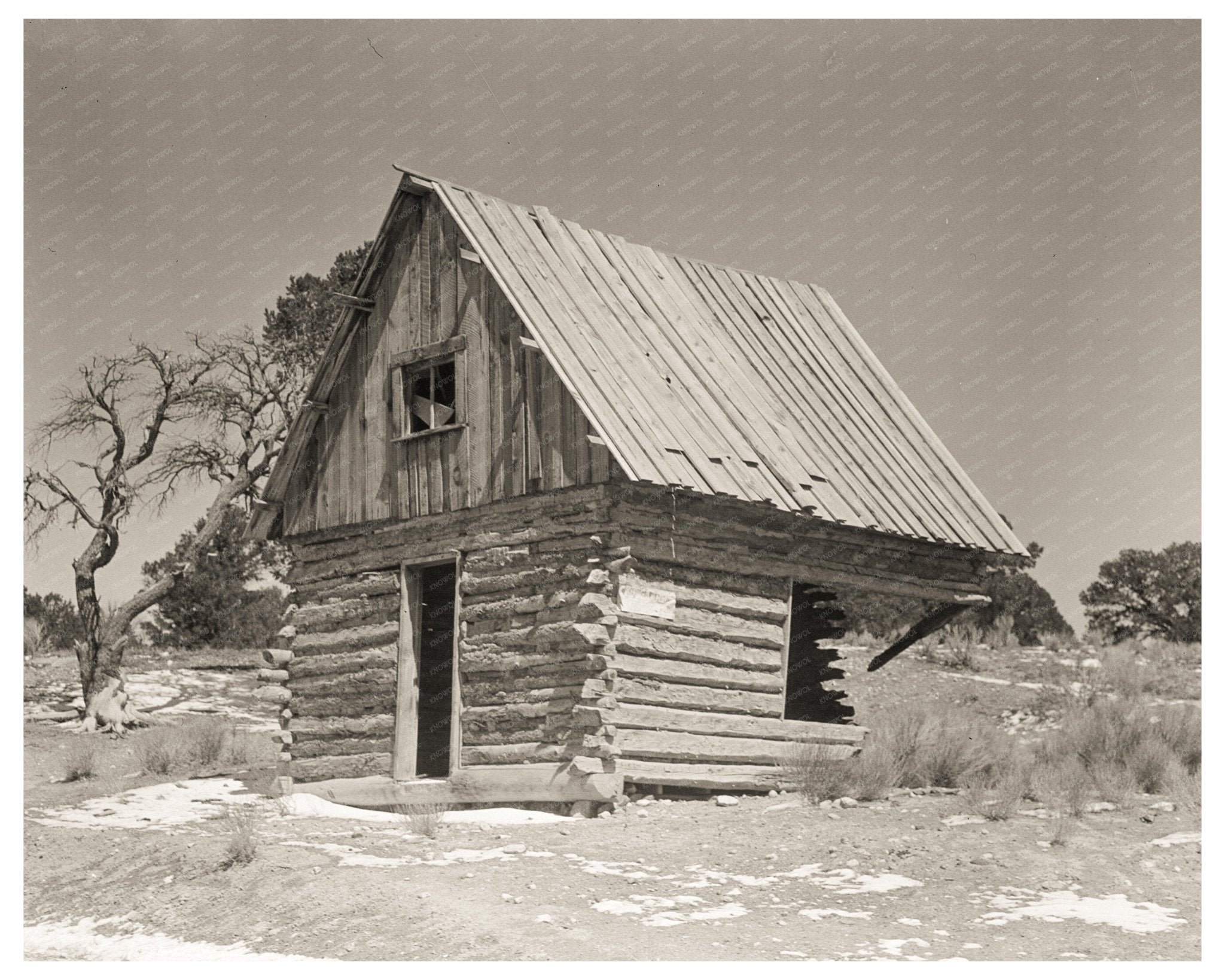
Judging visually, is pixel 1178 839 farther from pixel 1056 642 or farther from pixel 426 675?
pixel 1056 642

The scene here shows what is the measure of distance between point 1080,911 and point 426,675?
8.59m

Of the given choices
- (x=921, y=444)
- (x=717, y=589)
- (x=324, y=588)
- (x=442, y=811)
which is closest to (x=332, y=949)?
(x=442, y=811)

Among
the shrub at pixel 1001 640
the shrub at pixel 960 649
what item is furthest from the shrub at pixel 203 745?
the shrub at pixel 1001 640

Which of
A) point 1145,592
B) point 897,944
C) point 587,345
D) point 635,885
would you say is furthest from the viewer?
point 1145,592

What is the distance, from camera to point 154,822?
14.7m

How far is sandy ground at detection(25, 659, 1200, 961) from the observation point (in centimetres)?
968

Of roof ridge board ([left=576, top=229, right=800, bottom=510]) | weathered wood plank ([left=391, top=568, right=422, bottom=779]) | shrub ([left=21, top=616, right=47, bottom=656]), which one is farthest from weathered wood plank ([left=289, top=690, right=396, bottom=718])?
shrub ([left=21, top=616, right=47, bottom=656])

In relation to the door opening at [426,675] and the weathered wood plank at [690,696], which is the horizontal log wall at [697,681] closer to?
the weathered wood plank at [690,696]

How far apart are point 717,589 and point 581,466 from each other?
1.93m

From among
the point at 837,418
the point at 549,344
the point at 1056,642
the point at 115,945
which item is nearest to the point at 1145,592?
the point at 1056,642

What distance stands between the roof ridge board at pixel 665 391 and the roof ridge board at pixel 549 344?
736 mm

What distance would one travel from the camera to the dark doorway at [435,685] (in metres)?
17.4

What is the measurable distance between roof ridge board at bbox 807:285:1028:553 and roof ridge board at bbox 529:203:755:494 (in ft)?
14.5

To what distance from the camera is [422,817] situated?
526 inches
